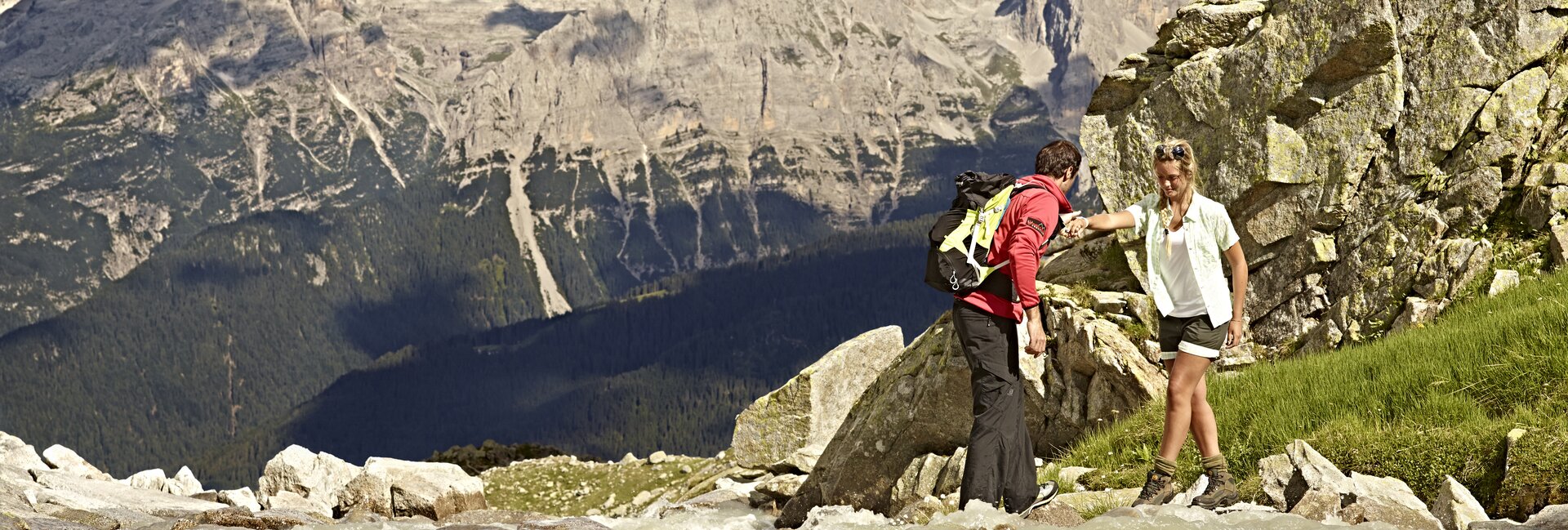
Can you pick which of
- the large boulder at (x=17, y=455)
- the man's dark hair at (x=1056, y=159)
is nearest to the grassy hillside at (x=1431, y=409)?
the man's dark hair at (x=1056, y=159)

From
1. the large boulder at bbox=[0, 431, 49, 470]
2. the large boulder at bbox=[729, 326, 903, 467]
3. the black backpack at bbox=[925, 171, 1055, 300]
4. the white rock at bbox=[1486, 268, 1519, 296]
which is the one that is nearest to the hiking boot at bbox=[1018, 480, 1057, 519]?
the black backpack at bbox=[925, 171, 1055, 300]

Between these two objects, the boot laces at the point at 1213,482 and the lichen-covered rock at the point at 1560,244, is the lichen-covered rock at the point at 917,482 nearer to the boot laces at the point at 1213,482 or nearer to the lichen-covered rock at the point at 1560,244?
the boot laces at the point at 1213,482

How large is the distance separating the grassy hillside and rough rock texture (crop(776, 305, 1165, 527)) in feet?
5.88

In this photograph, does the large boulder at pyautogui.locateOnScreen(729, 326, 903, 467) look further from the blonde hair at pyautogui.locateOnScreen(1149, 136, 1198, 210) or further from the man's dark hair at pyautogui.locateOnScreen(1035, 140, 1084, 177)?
the blonde hair at pyautogui.locateOnScreen(1149, 136, 1198, 210)

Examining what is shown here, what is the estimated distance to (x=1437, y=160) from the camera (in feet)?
62.1

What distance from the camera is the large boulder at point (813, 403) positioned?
3125cm

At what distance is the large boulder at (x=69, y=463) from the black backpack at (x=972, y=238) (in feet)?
78.3

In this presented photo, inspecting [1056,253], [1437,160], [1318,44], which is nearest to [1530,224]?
[1437,160]

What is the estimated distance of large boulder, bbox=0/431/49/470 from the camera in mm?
27178

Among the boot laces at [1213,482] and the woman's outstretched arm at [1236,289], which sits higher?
the woman's outstretched arm at [1236,289]

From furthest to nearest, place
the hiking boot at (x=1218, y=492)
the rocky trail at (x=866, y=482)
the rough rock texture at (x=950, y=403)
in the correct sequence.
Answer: the rough rock texture at (x=950, y=403) → the hiking boot at (x=1218, y=492) → the rocky trail at (x=866, y=482)

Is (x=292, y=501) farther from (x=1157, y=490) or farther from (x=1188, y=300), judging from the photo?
(x=1188, y=300)

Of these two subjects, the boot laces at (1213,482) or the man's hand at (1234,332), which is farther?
the boot laces at (1213,482)

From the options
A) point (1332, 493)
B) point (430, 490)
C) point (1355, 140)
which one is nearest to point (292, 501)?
point (430, 490)
